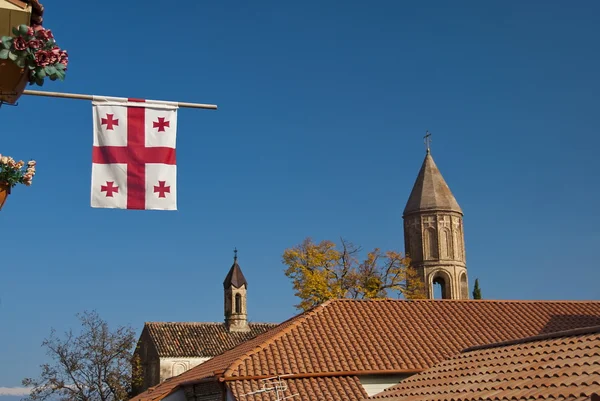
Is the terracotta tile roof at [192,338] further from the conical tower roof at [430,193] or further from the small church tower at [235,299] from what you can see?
the conical tower roof at [430,193]

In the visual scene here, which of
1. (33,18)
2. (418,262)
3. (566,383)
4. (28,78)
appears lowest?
(566,383)

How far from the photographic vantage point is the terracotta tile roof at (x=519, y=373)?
1195cm

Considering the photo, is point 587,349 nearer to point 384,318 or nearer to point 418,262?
point 384,318

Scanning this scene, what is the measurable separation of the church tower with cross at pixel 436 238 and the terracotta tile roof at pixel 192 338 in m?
11.4

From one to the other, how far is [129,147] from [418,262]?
150 ft

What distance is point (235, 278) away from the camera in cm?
6041

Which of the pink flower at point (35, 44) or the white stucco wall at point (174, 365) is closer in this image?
the pink flower at point (35, 44)

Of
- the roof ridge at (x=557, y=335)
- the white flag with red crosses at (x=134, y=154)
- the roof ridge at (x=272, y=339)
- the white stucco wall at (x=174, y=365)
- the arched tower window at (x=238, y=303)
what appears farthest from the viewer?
the arched tower window at (x=238, y=303)

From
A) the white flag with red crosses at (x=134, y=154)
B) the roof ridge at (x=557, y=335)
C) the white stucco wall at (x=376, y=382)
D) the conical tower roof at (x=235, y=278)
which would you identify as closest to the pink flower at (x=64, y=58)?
the white flag with red crosses at (x=134, y=154)

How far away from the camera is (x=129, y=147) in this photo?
8.74 meters

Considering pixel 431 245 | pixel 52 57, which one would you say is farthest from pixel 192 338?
Answer: pixel 52 57

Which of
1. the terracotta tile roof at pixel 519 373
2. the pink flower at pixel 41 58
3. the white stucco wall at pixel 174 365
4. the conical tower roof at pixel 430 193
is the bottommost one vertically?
the terracotta tile roof at pixel 519 373


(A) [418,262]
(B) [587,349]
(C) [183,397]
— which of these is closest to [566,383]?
(B) [587,349]

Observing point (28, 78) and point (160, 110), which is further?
point (160, 110)
